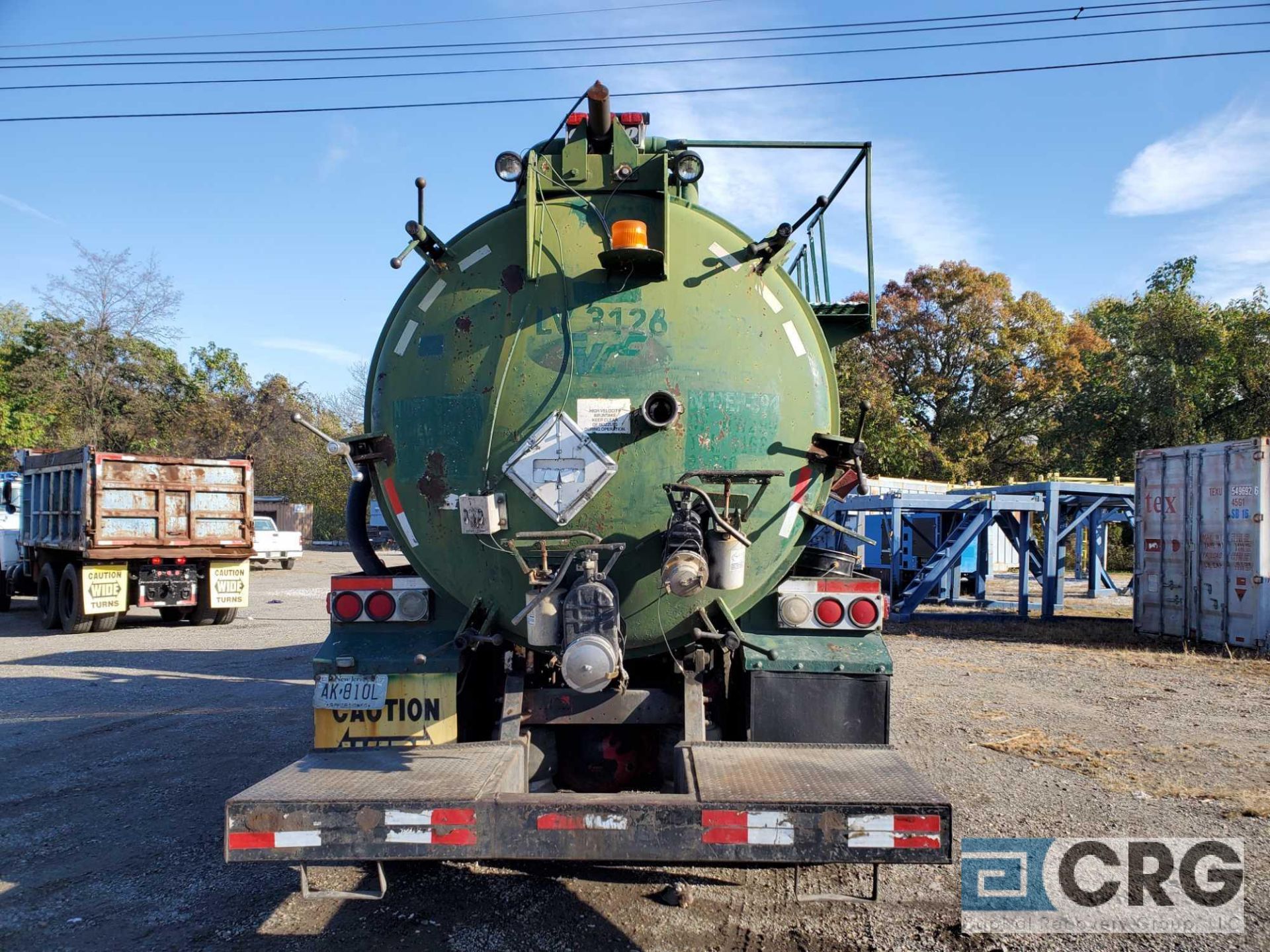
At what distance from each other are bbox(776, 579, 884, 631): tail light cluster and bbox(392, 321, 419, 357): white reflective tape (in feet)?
6.50

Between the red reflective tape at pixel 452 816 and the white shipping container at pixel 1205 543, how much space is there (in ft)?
37.5

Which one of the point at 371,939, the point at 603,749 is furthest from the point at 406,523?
the point at 371,939

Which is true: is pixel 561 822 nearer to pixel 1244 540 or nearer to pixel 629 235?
pixel 629 235

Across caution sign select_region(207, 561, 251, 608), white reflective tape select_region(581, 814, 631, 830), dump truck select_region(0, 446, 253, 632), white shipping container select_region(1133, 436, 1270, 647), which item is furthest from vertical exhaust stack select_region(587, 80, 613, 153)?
caution sign select_region(207, 561, 251, 608)

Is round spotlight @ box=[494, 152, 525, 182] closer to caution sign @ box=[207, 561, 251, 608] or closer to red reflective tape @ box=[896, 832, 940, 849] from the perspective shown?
red reflective tape @ box=[896, 832, 940, 849]

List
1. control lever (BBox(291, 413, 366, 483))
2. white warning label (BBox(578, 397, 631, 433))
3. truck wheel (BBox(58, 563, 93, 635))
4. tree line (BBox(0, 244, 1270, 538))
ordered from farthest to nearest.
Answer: tree line (BBox(0, 244, 1270, 538)), truck wheel (BBox(58, 563, 93, 635)), control lever (BBox(291, 413, 366, 483)), white warning label (BBox(578, 397, 631, 433))

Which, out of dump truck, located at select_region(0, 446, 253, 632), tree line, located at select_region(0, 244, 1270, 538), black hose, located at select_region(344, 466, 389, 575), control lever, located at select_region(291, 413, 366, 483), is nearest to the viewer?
control lever, located at select_region(291, 413, 366, 483)

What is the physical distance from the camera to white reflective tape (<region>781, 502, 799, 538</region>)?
3.88 metres

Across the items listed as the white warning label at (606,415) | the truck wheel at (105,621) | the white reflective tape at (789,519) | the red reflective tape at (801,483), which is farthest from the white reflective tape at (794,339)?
the truck wheel at (105,621)

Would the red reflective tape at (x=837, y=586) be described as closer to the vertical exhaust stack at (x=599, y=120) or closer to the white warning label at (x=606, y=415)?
the white warning label at (x=606, y=415)

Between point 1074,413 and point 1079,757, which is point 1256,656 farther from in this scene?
point 1074,413

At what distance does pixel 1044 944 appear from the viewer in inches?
136

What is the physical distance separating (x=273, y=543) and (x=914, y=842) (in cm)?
2482

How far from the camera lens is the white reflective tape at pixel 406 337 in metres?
3.98
